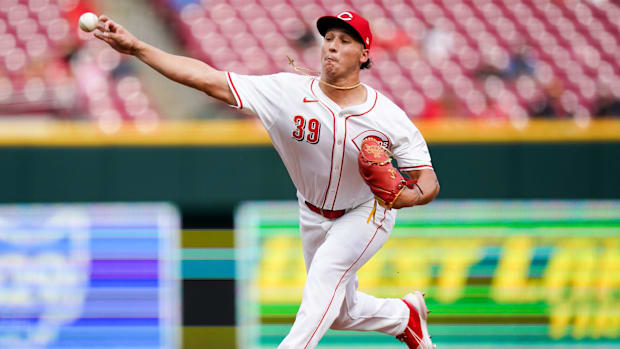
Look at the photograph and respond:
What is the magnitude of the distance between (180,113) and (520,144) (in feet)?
8.80

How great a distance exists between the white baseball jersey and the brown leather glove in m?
0.20

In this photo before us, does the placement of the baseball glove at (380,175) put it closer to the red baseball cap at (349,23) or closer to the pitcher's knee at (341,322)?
the red baseball cap at (349,23)

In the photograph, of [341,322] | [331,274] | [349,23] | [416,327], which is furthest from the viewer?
[416,327]

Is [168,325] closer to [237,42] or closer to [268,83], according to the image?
[237,42]

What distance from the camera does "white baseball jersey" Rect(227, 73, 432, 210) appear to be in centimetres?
328

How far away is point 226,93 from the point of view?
318 centimetres

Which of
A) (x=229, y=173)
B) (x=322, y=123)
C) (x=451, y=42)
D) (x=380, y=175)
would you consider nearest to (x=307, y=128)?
(x=322, y=123)

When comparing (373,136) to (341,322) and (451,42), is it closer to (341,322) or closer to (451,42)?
(341,322)

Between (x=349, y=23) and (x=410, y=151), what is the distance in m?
0.57

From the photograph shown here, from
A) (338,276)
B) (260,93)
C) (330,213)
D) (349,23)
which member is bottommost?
(338,276)

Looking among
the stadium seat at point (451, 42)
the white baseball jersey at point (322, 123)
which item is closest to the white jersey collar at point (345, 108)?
the white baseball jersey at point (322, 123)

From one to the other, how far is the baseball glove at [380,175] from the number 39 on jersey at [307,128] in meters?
0.25

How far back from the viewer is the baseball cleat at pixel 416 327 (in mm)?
3881

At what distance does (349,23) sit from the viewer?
10.5 ft
